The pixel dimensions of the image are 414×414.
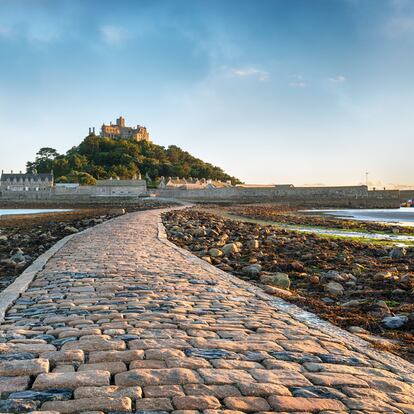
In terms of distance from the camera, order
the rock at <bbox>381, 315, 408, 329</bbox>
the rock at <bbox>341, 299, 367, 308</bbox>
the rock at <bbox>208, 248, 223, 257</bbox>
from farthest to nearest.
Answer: the rock at <bbox>208, 248, 223, 257</bbox> < the rock at <bbox>341, 299, 367, 308</bbox> < the rock at <bbox>381, 315, 408, 329</bbox>

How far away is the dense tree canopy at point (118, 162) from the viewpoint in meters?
102

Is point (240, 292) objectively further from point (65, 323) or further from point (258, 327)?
point (65, 323)

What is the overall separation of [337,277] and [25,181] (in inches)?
3861

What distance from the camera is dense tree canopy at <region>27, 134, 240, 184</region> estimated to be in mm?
102000

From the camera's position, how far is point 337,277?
8.36 m

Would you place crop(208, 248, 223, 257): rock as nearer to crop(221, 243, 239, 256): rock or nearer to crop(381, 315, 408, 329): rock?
crop(221, 243, 239, 256): rock

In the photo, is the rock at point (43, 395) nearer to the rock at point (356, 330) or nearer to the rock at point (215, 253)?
the rock at point (356, 330)

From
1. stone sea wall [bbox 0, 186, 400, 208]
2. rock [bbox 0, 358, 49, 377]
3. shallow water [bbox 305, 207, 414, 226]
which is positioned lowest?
shallow water [bbox 305, 207, 414, 226]

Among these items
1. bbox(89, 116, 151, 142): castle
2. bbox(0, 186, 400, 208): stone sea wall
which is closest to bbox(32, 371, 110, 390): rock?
bbox(0, 186, 400, 208): stone sea wall

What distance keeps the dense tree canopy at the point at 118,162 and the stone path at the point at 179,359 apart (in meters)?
90.0

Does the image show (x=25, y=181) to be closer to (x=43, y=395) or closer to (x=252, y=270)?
(x=252, y=270)

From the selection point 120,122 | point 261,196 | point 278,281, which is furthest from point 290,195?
point 120,122

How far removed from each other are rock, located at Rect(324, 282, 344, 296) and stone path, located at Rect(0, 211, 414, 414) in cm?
170

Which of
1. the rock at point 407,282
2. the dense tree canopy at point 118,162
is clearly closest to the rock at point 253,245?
the rock at point 407,282
